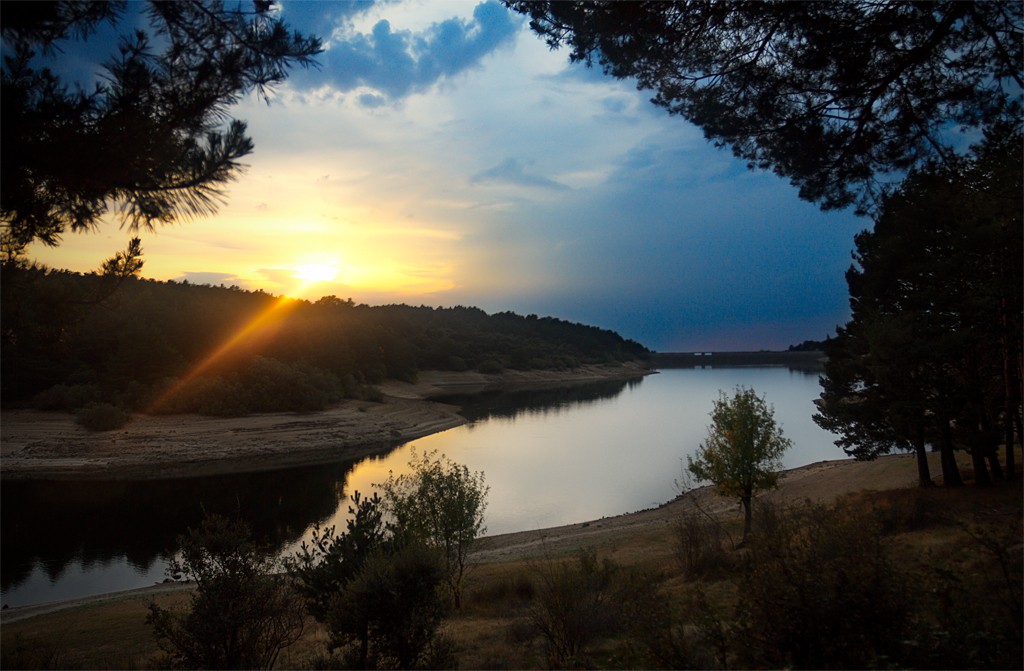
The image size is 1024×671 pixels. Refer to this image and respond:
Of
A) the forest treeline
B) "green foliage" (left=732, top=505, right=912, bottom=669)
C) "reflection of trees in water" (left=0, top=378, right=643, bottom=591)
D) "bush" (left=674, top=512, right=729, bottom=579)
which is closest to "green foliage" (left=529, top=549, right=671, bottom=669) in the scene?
"green foliage" (left=732, top=505, right=912, bottom=669)

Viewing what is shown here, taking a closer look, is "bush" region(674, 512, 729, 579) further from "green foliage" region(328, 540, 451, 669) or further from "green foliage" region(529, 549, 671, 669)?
"green foliage" region(328, 540, 451, 669)

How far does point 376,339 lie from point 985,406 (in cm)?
7054

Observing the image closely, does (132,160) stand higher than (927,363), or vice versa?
(132,160)

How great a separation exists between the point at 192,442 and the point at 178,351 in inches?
541

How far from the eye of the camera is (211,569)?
639 cm

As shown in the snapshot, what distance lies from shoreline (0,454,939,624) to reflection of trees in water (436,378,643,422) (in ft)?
106

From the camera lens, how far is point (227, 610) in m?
5.99

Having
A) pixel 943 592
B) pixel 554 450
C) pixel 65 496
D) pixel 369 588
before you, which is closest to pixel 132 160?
pixel 369 588

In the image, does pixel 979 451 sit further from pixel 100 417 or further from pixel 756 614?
pixel 100 417

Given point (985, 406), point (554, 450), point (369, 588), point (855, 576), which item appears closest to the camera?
point (855, 576)

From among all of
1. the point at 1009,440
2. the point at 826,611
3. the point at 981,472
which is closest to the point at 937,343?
the point at 1009,440

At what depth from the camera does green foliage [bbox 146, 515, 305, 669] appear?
5980 mm

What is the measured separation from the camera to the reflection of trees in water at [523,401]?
5956cm

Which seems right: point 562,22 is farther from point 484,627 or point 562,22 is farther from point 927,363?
point 927,363
